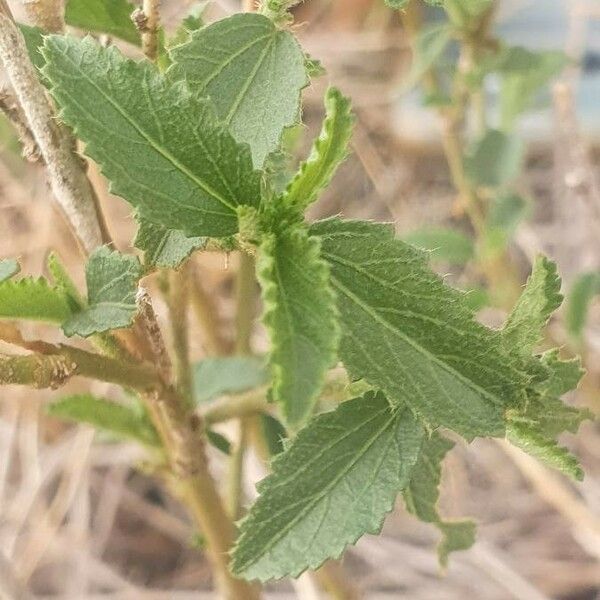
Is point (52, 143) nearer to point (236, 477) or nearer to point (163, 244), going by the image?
point (163, 244)

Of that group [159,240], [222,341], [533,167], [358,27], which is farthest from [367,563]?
[358,27]

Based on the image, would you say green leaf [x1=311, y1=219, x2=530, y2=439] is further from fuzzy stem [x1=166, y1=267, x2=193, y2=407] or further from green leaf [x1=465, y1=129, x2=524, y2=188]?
green leaf [x1=465, y1=129, x2=524, y2=188]

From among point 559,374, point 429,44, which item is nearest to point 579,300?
point 429,44

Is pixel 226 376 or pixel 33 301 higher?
pixel 33 301

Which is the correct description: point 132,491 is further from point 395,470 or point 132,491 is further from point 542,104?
point 395,470

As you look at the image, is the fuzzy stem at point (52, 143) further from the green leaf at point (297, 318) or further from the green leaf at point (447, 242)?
the green leaf at point (447, 242)

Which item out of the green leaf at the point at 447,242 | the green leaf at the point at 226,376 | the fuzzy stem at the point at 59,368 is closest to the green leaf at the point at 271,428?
the green leaf at the point at 226,376

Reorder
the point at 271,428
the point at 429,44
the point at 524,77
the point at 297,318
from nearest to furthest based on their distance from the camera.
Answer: the point at 297,318 < the point at 271,428 < the point at 429,44 < the point at 524,77
